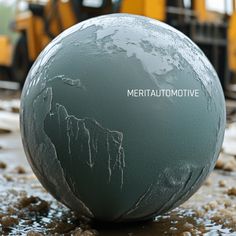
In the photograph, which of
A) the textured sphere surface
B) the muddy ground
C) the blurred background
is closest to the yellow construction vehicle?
the blurred background

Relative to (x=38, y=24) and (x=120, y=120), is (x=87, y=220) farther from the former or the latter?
(x=38, y=24)

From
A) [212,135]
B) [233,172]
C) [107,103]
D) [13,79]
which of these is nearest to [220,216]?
[212,135]

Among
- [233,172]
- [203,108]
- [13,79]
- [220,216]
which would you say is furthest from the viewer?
[13,79]

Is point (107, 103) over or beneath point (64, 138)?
over

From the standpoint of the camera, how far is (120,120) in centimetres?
282

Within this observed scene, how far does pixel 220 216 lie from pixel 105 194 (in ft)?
3.07

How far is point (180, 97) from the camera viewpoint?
291 cm

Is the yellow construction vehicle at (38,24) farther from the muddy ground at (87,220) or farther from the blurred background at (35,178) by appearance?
the muddy ground at (87,220)

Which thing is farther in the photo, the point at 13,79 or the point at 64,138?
the point at 13,79

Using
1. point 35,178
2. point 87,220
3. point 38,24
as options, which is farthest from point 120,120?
point 38,24

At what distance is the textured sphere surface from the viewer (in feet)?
9.31

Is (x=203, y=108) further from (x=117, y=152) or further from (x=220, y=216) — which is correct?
(x=220, y=216)

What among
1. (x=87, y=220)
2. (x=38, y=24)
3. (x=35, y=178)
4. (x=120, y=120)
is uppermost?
(x=120, y=120)

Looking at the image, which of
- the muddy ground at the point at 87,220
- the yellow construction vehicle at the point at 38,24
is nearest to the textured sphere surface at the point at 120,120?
the muddy ground at the point at 87,220
